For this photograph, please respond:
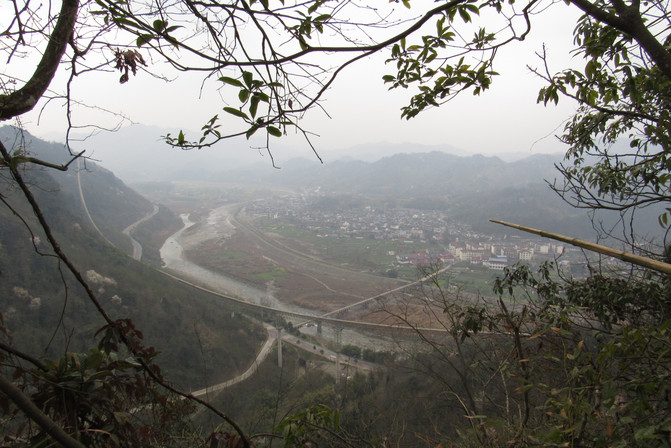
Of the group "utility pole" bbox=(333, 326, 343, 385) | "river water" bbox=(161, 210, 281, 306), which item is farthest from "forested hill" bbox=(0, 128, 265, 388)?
"utility pole" bbox=(333, 326, 343, 385)

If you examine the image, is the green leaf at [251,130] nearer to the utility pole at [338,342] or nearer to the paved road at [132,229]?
the utility pole at [338,342]

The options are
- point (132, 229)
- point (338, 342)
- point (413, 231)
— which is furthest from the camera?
point (413, 231)

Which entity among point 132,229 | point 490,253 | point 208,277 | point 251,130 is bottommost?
point 208,277

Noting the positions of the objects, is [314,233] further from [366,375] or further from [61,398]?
[61,398]

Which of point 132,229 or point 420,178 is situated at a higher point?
point 420,178

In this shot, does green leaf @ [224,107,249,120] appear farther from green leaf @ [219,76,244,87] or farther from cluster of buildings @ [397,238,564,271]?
cluster of buildings @ [397,238,564,271]

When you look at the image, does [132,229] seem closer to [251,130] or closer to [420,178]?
[251,130]

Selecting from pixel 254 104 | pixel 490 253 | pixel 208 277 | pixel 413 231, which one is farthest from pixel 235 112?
pixel 413 231

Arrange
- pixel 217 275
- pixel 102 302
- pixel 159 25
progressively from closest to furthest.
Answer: pixel 159 25
pixel 102 302
pixel 217 275

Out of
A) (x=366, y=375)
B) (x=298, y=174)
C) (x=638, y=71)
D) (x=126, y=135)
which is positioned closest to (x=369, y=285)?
(x=366, y=375)

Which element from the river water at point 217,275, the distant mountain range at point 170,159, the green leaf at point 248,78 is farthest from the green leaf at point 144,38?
the distant mountain range at point 170,159
